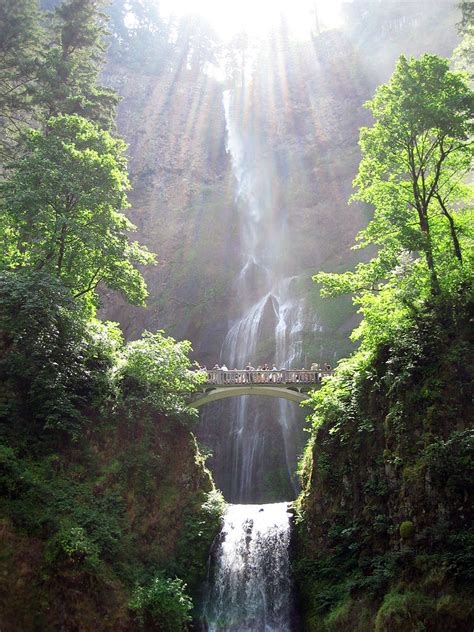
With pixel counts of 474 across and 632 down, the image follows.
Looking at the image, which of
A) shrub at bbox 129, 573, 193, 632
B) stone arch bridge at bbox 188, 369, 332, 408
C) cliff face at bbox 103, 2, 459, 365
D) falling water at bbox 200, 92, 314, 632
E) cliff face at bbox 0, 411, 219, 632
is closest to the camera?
cliff face at bbox 0, 411, 219, 632

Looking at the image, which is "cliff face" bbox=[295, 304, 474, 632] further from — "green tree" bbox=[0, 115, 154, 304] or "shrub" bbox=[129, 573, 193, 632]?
"green tree" bbox=[0, 115, 154, 304]

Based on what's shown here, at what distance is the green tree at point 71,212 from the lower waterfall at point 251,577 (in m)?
9.61

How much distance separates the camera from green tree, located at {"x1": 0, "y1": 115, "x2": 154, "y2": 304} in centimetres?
1806

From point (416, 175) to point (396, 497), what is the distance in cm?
1003

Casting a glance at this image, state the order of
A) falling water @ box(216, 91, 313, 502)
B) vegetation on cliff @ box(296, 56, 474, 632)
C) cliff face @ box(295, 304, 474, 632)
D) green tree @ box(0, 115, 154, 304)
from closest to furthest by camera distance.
Answer: cliff face @ box(295, 304, 474, 632) < vegetation on cliff @ box(296, 56, 474, 632) < green tree @ box(0, 115, 154, 304) < falling water @ box(216, 91, 313, 502)

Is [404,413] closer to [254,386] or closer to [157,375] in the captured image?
[157,375]

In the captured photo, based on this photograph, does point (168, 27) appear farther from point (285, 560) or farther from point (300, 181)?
point (285, 560)

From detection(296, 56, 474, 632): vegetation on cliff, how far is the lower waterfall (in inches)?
39.9

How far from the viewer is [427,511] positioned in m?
11.7

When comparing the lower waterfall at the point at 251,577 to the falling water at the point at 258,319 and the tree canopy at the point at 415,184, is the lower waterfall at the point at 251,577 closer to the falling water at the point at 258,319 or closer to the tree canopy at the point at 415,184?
the tree canopy at the point at 415,184

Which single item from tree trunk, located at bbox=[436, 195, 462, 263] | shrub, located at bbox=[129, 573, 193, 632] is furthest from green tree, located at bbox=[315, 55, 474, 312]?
shrub, located at bbox=[129, 573, 193, 632]

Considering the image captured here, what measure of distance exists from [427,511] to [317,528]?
5066mm

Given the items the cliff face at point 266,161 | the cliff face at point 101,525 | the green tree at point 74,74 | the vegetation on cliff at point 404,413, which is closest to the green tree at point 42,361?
the cliff face at point 101,525

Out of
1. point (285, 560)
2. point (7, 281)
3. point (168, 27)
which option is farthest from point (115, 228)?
point (168, 27)
